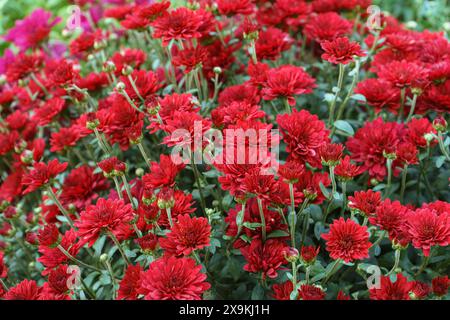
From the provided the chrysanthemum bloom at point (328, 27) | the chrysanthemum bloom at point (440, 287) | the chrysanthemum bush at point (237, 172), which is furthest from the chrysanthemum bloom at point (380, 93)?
the chrysanthemum bloom at point (440, 287)

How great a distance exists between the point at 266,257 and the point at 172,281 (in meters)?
0.26

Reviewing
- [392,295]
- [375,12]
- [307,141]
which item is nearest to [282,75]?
[307,141]

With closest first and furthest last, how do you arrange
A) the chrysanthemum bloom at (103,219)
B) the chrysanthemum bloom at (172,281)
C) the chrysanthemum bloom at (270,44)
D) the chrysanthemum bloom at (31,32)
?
the chrysanthemum bloom at (172,281) < the chrysanthemum bloom at (103,219) < the chrysanthemum bloom at (270,44) < the chrysanthemum bloom at (31,32)

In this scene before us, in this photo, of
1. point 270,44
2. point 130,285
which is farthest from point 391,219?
point 270,44

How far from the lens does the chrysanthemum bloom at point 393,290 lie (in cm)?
108

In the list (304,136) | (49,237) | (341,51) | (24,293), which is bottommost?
(24,293)

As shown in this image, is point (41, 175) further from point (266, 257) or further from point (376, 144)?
point (376, 144)

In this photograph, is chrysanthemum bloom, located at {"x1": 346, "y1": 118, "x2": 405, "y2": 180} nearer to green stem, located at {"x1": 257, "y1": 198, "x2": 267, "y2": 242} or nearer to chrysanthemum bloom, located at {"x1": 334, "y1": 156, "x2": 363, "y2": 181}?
chrysanthemum bloom, located at {"x1": 334, "y1": 156, "x2": 363, "y2": 181}

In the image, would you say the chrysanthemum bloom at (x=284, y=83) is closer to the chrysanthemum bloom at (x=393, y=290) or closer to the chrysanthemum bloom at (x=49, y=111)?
the chrysanthemum bloom at (x=393, y=290)

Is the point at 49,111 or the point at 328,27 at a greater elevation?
the point at 328,27

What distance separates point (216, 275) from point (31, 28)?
4.46ft

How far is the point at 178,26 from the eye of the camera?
4.71ft

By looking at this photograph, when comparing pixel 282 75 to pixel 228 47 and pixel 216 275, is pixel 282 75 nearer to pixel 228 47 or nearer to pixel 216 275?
pixel 228 47

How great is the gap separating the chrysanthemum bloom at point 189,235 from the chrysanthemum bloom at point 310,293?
0.22 meters
